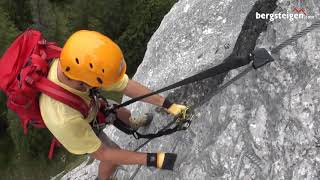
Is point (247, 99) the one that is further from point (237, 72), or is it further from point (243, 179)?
point (243, 179)

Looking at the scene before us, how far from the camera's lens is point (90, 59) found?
478 centimetres

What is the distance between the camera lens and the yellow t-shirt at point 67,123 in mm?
4891

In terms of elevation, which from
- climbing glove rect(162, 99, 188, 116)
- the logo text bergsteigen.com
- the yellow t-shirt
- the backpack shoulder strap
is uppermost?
the logo text bergsteigen.com

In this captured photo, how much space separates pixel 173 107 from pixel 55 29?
13846 millimetres

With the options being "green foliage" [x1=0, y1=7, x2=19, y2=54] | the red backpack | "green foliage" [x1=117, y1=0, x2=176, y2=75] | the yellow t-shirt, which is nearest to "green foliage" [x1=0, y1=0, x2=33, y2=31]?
"green foliage" [x1=0, y1=7, x2=19, y2=54]

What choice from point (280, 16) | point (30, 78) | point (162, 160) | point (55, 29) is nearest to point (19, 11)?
point (55, 29)

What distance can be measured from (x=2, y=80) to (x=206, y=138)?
2481 millimetres

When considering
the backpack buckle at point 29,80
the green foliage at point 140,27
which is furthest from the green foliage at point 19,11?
the backpack buckle at point 29,80

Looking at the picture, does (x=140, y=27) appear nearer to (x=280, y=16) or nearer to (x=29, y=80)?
(x=280, y=16)

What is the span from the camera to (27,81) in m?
4.83

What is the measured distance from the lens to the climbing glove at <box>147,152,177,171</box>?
538 centimetres

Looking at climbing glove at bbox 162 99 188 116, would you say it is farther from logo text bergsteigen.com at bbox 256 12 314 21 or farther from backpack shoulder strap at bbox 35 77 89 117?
logo text bergsteigen.com at bbox 256 12 314 21

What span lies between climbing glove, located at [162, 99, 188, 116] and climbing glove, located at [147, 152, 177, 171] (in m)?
0.57

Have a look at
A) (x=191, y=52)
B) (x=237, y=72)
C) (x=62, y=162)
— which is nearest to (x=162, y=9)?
(x=62, y=162)
